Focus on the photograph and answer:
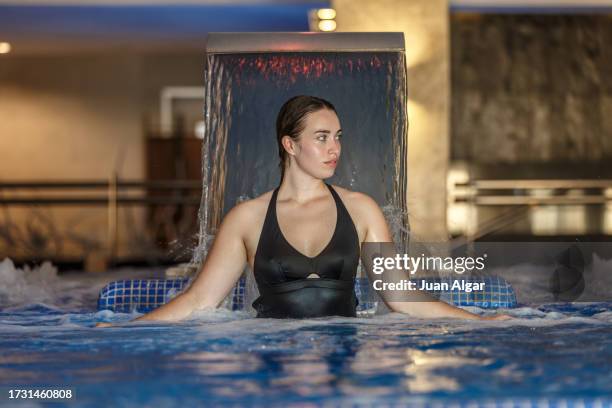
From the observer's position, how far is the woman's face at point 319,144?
3162mm

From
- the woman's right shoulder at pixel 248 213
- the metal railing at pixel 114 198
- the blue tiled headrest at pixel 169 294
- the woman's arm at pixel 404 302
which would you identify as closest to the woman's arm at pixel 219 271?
the woman's right shoulder at pixel 248 213

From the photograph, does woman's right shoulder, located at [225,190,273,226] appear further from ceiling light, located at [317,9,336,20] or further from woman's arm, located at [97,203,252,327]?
ceiling light, located at [317,9,336,20]

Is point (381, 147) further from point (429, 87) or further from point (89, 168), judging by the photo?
point (89, 168)

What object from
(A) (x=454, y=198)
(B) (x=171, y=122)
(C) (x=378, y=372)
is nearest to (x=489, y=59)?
(A) (x=454, y=198)

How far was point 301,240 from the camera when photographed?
3127 millimetres

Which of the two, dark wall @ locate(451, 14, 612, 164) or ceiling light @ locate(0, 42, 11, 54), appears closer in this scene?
dark wall @ locate(451, 14, 612, 164)

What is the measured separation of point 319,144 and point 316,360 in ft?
3.40

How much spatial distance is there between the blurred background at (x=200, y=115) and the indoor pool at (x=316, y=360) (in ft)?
9.69

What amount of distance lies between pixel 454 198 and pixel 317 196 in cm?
511

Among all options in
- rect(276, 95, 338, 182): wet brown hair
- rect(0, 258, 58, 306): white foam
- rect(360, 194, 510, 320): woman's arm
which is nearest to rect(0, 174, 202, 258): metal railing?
rect(0, 258, 58, 306): white foam

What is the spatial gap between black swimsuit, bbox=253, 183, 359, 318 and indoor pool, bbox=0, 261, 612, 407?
79 mm

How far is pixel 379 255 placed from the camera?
10.7ft

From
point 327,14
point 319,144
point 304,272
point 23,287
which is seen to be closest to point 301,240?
point 304,272

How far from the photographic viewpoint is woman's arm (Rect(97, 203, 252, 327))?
3.12m
